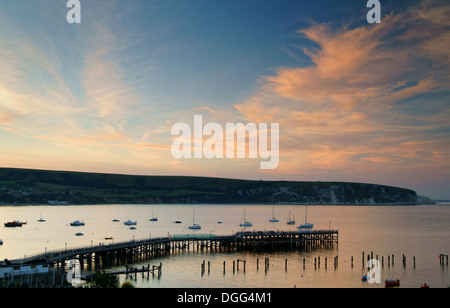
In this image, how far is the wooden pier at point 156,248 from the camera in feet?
244

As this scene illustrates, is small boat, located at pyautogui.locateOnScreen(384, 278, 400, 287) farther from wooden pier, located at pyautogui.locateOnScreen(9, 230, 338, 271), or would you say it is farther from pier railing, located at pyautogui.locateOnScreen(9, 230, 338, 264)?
pier railing, located at pyautogui.locateOnScreen(9, 230, 338, 264)

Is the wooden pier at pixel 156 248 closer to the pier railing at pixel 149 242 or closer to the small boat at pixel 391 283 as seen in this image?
the pier railing at pixel 149 242

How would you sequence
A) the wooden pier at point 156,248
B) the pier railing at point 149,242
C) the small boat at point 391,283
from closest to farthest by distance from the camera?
the small boat at point 391,283
the pier railing at point 149,242
the wooden pier at point 156,248

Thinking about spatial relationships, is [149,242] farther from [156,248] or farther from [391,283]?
[391,283]

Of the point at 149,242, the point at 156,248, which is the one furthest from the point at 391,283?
the point at 156,248

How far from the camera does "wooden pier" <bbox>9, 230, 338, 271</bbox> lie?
74.4m

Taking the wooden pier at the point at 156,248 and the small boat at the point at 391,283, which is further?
the wooden pier at the point at 156,248

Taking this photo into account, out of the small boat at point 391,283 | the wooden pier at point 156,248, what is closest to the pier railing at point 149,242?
the wooden pier at point 156,248

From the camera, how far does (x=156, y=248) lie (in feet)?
333

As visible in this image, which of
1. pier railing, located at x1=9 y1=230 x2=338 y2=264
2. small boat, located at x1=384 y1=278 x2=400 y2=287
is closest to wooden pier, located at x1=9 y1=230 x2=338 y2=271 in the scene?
pier railing, located at x1=9 y1=230 x2=338 y2=264
